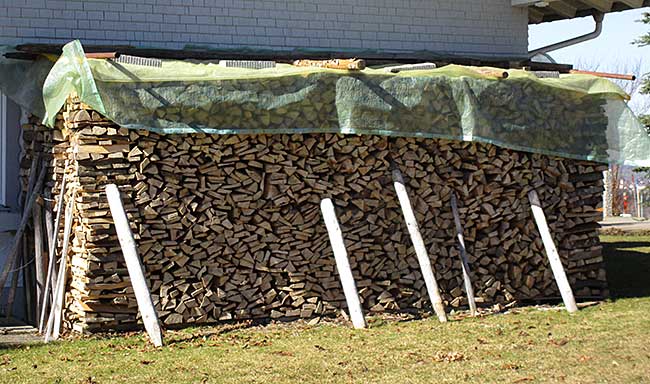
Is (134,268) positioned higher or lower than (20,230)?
lower

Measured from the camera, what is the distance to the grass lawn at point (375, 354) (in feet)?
29.6

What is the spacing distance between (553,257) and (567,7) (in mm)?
5454

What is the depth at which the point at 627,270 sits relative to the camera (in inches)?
643

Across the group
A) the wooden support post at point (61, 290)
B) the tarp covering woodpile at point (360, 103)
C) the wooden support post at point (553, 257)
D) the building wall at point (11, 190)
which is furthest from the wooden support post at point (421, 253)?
the building wall at point (11, 190)

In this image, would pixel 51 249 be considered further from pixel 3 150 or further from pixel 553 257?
pixel 553 257

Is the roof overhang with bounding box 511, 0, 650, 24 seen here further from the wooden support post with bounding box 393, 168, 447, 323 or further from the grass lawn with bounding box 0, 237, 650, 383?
the grass lawn with bounding box 0, 237, 650, 383

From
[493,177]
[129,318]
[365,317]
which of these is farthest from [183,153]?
[493,177]

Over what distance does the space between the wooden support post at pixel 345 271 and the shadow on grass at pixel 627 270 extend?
4064 mm

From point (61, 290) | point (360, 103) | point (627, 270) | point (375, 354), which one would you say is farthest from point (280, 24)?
point (627, 270)

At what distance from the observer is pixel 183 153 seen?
11391 mm

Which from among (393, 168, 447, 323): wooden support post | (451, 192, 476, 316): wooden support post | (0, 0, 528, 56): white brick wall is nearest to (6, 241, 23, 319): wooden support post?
(0, 0, 528, 56): white brick wall

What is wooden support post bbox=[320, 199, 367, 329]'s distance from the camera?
1146cm

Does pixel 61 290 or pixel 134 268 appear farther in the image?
pixel 61 290

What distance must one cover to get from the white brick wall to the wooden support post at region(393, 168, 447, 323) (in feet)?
10.0
